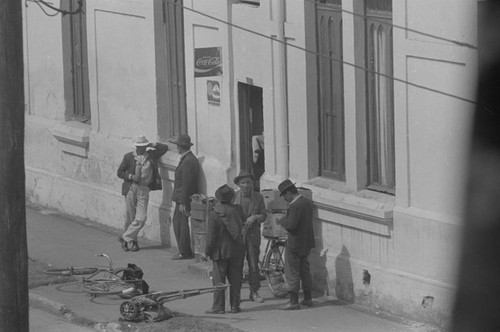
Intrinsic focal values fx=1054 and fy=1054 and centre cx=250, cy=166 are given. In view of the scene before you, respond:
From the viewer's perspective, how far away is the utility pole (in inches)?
322

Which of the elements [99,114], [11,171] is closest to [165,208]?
[99,114]

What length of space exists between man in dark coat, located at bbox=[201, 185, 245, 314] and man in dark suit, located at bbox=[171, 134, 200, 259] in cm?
262

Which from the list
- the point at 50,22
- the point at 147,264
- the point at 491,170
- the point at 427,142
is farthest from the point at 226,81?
the point at 491,170

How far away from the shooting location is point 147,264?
1532 cm

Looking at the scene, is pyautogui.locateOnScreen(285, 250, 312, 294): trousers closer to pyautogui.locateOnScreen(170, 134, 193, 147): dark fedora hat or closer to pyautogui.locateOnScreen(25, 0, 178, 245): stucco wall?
pyautogui.locateOnScreen(170, 134, 193, 147): dark fedora hat

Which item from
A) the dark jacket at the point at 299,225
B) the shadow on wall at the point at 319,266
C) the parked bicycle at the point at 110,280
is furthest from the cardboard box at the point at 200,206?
the dark jacket at the point at 299,225

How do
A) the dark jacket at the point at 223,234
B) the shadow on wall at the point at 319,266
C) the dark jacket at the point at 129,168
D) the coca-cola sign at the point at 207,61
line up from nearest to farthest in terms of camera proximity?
1. the dark jacket at the point at 223,234
2. the shadow on wall at the point at 319,266
3. the coca-cola sign at the point at 207,61
4. the dark jacket at the point at 129,168

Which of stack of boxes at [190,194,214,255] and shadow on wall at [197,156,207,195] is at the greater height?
shadow on wall at [197,156,207,195]

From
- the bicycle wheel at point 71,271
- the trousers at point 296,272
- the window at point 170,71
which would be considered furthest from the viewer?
the window at point 170,71

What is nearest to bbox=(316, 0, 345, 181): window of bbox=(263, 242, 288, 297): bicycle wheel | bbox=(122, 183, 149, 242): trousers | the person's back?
the person's back

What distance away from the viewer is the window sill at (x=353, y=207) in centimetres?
1221

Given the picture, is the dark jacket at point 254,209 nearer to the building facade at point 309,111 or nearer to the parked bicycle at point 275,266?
the parked bicycle at point 275,266

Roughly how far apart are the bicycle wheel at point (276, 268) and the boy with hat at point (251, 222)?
0.17 m

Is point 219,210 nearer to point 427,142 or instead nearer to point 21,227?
point 427,142
